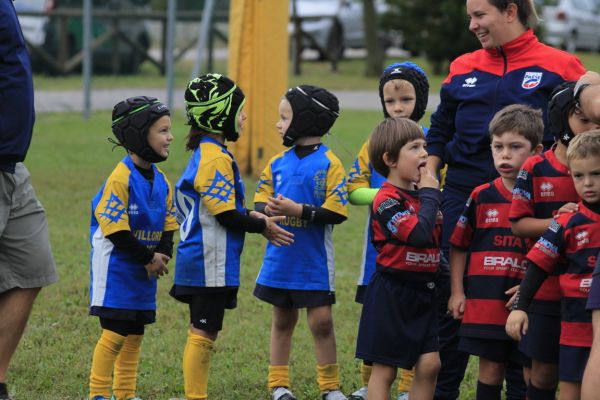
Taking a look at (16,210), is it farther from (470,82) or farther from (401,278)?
(470,82)

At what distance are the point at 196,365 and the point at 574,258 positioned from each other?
203 cm

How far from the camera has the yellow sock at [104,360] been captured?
5.70 meters

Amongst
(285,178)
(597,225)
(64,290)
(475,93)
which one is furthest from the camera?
(64,290)

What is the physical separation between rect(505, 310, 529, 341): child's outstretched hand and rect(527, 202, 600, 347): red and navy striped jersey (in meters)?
0.16

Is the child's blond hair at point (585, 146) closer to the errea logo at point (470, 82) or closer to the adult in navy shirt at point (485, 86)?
the adult in navy shirt at point (485, 86)

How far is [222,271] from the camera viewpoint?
565cm

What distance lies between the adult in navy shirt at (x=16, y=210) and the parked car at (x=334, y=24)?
23305 millimetres

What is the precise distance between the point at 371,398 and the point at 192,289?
1070mm

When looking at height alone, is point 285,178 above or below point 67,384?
above

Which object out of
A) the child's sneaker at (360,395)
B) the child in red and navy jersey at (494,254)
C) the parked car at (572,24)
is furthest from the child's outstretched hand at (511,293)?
the parked car at (572,24)

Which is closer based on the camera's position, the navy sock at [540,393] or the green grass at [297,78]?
the navy sock at [540,393]

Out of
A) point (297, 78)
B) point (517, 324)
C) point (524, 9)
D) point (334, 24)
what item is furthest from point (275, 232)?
point (334, 24)

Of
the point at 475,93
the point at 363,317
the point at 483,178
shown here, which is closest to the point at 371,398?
the point at 363,317

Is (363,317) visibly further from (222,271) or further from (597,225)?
(597,225)
